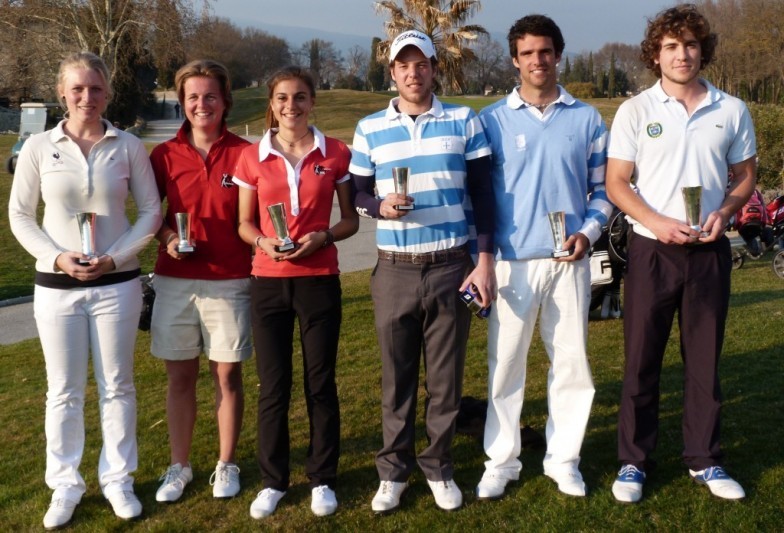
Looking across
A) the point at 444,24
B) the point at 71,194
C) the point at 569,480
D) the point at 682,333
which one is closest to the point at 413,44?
the point at 71,194

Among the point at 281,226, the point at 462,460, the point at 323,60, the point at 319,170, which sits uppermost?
the point at 323,60

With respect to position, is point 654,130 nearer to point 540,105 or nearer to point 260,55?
point 540,105

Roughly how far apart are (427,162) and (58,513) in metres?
2.61

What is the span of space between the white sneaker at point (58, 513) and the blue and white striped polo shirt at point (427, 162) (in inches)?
84.9

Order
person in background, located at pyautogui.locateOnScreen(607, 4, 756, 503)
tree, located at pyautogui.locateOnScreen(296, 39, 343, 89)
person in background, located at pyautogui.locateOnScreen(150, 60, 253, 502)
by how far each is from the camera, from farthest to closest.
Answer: tree, located at pyautogui.locateOnScreen(296, 39, 343, 89)
person in background, located at pyautogui.locateOnScreen(150, 60, 253, 502)
person in background, located at pyautogui.locateOnScreen(607, 4, 756, 503)

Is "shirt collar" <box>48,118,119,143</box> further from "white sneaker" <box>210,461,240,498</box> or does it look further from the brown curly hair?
the brown curly hair

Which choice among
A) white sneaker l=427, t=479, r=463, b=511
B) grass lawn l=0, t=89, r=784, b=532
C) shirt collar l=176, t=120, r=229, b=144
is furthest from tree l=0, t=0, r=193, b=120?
white sneaker l=427, t=479, r=463, b=511

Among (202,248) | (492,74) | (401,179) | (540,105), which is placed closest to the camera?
(401,179)

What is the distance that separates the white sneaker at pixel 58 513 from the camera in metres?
4.06

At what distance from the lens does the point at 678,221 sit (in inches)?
156

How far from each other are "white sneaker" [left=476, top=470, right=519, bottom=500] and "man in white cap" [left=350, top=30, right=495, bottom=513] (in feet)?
0.44

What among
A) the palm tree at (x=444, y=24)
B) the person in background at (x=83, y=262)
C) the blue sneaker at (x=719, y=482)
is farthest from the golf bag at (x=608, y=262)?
the palm tree at (x=444, y=24)

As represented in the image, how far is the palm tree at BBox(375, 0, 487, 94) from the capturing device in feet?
105

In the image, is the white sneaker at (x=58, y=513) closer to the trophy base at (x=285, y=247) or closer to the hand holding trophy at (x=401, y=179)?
the trophy base at (x=285, y=247)
